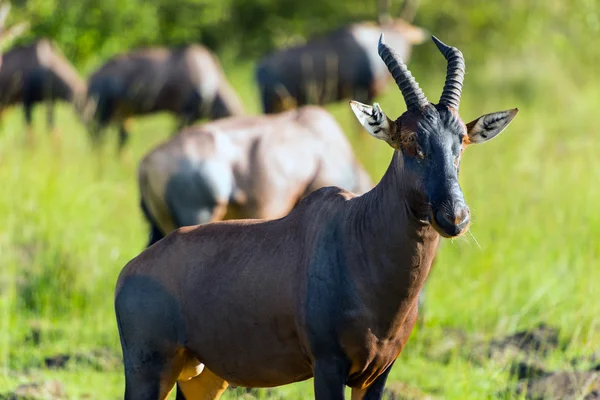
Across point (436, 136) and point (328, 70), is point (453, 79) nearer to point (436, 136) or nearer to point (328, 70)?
point (436, 136)

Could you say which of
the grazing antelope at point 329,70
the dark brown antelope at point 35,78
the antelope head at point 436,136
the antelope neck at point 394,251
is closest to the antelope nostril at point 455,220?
the antelope head at point 436,136

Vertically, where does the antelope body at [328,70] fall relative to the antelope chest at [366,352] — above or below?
below

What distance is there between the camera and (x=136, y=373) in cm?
477

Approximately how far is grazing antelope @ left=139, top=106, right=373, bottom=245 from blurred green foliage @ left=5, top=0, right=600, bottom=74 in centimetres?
1143

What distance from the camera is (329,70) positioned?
1658 cm

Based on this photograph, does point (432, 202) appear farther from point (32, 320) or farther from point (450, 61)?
point (32, 320)

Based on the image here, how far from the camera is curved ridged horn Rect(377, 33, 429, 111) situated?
4418 mm

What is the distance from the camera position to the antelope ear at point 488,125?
4543mm

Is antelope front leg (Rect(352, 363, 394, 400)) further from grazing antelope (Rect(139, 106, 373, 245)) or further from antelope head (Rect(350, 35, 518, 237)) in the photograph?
grazing antelope (Rect(139, 106, 373, 245))

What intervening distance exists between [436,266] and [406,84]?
18.0ft

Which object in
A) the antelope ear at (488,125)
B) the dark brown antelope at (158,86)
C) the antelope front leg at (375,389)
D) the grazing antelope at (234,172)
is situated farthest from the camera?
the dark brown antelope at (158,86)

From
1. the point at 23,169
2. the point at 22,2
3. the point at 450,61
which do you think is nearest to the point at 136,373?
the point at 450,61

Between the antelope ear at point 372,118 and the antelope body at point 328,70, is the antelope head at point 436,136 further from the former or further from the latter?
the antelope body at point 328,70

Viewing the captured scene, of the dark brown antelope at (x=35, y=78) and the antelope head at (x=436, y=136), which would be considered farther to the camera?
the dark brown antelope at (x=35, y=78)
